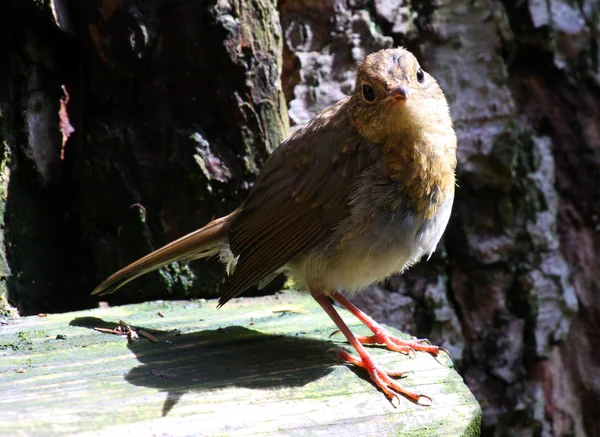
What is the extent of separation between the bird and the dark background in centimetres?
66

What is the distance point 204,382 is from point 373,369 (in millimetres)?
669

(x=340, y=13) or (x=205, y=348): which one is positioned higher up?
(x=340, y=13)

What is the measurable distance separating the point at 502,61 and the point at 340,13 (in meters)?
1.04

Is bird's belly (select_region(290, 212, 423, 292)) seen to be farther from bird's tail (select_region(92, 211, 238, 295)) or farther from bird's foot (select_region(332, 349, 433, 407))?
Answer: bird's tail (select_region(92, 211, 238, 295))

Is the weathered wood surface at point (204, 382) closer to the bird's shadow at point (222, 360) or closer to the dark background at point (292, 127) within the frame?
the bird's shadow at point (222, 360)

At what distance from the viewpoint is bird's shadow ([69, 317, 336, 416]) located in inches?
102

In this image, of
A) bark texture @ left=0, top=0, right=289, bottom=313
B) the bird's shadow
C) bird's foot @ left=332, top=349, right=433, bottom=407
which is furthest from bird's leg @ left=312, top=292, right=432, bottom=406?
bark texture @ left=0, top=0, right=289, bottom=313

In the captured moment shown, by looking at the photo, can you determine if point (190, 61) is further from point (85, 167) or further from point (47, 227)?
point (47, 227)

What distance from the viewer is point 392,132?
9.50 feet

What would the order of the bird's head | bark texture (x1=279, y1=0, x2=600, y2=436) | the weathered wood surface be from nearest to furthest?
the weathered wood surface → the bird's head → bark texture (x1=279, y1=0, x2=600, y2=436)

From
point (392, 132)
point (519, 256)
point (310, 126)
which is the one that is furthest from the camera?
point (519, 256)

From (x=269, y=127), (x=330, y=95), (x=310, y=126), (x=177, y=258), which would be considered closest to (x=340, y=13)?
(x=330, y=95)

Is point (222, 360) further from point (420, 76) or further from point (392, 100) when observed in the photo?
point (420, 76)

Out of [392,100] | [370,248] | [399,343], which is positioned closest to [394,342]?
[399,343]
